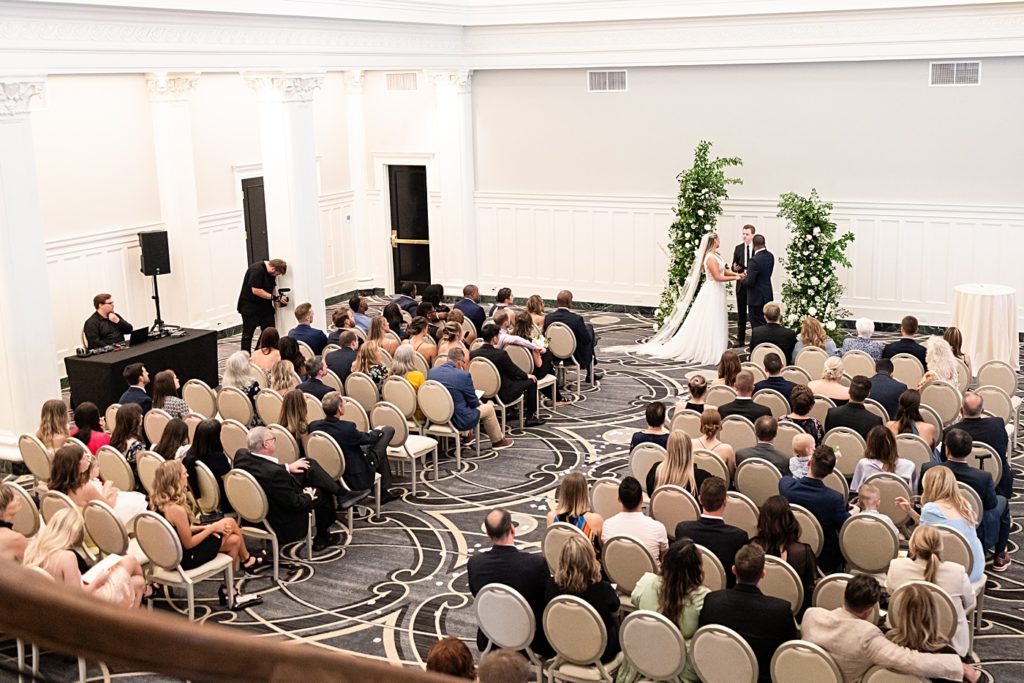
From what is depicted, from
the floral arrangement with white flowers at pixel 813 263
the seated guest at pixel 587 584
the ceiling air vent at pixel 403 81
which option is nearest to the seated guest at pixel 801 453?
the seated guest at pixel 587 584

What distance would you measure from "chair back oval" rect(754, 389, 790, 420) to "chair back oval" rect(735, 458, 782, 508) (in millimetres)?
2037

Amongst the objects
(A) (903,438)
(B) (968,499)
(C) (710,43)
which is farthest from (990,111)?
(B) (968,499)

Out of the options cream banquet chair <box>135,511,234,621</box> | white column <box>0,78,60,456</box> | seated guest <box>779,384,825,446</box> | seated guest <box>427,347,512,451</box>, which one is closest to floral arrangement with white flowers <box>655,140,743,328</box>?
seated guest <box>427,347,512,451</box>

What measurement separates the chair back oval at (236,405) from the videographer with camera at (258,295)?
4324 mm

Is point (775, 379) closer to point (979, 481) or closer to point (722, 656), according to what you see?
point (979, 481)

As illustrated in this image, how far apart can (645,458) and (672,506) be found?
112cm

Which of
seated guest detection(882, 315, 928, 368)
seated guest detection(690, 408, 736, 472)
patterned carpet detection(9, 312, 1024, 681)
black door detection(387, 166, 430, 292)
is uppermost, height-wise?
black door detection(387, 166, 430, 292)

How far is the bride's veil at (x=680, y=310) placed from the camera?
16.1 m

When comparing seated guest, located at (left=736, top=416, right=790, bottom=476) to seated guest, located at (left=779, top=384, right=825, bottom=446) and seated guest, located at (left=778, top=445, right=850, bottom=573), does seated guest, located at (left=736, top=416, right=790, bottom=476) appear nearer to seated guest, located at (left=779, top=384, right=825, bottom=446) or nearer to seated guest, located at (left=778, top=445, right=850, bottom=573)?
seated guest, located at (left=778, top=445, right=850, bottom=573)

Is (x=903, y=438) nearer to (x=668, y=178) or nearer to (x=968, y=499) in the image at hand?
(x=968, y=499)

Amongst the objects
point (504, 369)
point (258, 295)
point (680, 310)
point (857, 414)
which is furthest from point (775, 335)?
point (258, 295)

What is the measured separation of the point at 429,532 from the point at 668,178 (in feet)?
34.4

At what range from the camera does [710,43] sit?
17.4m

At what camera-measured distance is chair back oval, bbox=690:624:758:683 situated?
571 centimetres
